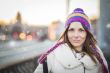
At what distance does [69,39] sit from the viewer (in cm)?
422

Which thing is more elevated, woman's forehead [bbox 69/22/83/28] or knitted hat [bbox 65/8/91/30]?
knitted hat [bbox 65/8/91/30]

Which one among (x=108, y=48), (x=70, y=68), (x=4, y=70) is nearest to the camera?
(x=70, y=68)

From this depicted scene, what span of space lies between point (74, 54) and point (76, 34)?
0.25m

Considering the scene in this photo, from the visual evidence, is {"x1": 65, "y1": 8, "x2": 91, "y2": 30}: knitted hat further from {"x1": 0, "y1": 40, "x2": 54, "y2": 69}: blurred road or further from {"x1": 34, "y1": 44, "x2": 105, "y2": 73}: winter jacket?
{"x1": 0, "y1": 40, "x2": 54, "y2": 69}: blurred road

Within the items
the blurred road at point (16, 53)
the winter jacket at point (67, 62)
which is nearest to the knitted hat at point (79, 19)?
the winter jacket at point (67, 62)

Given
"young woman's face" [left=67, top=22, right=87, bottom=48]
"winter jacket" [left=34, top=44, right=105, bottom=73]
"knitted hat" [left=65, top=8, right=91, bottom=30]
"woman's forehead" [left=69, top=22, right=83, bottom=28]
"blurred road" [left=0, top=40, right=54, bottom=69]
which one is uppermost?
"knitted hat" [left=65, top=8, right=91, bottom=30]

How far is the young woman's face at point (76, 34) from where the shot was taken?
13.6ft

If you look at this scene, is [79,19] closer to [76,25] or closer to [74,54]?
[76,25]

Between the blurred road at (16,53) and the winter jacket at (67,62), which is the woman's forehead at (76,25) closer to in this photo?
the winter jacket at (67,62)

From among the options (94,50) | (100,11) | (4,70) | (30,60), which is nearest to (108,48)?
(100,11)

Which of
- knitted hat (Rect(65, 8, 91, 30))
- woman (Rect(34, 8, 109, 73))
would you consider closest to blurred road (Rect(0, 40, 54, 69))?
woman (Rect(34, 8, 109, 73))

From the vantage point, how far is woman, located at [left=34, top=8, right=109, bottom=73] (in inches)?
163

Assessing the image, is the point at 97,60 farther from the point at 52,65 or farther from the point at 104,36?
the point at 104,36

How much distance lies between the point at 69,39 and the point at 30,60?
13.3ft
